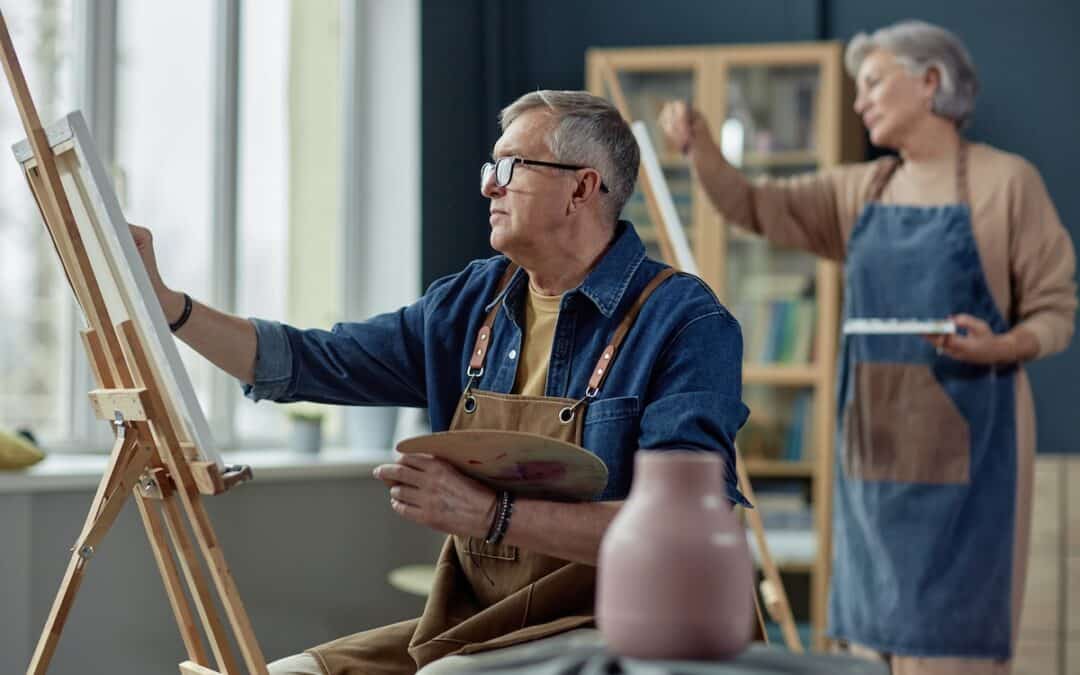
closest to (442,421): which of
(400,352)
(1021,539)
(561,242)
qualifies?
(400,352)

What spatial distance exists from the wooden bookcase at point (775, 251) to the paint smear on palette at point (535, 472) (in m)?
2.88

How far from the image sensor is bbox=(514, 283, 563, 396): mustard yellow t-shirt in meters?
Result: 1.91

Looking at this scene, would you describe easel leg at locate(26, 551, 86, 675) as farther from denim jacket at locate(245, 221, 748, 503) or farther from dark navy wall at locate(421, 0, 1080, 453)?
dark navy wall at locate(421, 0, 1080, 453)

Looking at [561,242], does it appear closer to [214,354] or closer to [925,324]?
[214,354]

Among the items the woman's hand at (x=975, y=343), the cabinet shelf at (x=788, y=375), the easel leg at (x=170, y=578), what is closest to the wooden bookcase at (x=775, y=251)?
the cabinet shelf at (x=788, y=375)

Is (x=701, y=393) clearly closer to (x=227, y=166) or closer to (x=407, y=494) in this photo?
(x=407, y=494)

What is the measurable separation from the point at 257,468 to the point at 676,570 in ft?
7.69

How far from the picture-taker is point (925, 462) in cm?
304

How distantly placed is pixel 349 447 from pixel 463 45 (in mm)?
1389

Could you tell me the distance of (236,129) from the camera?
3789 mm

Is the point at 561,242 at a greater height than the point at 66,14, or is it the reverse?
the point at 66,14

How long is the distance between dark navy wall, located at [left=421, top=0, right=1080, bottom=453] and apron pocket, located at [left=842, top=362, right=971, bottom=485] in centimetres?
158

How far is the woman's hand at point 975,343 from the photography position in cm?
291

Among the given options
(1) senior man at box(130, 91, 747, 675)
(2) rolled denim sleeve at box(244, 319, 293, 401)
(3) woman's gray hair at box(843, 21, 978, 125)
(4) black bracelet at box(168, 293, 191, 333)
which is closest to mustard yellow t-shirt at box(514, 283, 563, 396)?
(1) senior man at box(130, 91, 747, 675)
